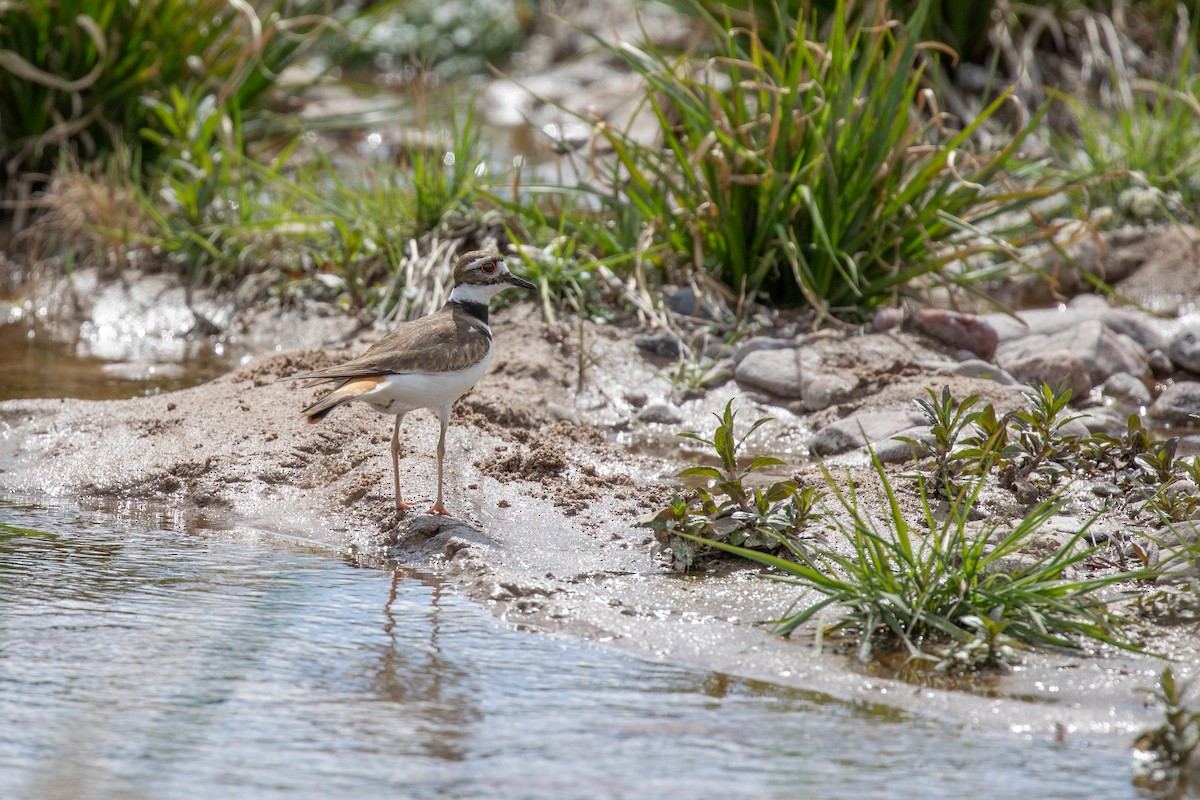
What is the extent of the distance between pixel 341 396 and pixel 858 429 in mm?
2601

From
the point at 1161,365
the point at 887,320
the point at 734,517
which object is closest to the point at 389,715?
the point at 734,517

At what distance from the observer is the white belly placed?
5.39 m

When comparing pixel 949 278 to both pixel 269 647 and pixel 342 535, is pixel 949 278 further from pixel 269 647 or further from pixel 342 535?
pixel 269 647

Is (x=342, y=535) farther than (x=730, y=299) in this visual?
No

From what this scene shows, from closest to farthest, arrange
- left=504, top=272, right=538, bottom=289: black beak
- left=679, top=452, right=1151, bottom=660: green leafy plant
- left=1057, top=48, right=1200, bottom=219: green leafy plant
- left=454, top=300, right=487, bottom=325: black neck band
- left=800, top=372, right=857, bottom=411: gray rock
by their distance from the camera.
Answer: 1. left=679, top=452, right=1151, bottom=660: green leafy plant
2. left=454, top=300, right=487, bottom=325: black neck band
3. left=504, top=272, right=538, bottom=289: black beak
4. left=800, top=372, right=857, bottom=411: gray rock
5. left=1057, top=48, right=1200, bottom=219: green leafy plant

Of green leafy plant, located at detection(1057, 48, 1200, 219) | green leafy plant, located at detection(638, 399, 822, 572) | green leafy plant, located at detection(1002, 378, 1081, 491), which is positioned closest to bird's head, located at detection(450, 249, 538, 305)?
green leafy plant, located at detection(638, 399, 822, 572)

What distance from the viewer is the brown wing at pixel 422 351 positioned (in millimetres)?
5449

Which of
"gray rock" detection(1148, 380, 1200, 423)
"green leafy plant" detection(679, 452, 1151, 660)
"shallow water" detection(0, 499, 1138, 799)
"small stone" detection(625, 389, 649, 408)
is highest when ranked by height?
"gray rock" detection(1148, 380, 1200, 423)

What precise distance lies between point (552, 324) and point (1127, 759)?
458 centimetres

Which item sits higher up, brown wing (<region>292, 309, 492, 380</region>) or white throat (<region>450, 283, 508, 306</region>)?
white throat (<region>450, 283, 508, 306</region>)

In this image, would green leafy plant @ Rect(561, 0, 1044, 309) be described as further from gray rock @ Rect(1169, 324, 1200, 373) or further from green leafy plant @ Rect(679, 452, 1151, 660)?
green leafy plant @ Rect(679, 452, 1151, 660)

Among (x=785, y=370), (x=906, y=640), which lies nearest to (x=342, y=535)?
(x=906, y=640)

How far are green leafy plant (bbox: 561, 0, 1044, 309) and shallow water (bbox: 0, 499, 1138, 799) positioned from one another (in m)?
3.67

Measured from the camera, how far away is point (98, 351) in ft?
27.7
